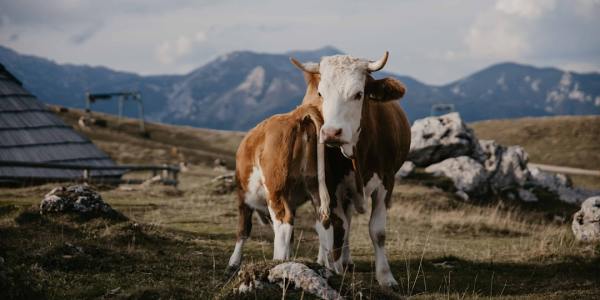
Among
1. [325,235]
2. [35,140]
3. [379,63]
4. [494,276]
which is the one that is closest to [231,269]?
[325,235]

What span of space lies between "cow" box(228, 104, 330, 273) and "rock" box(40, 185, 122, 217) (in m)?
5.75

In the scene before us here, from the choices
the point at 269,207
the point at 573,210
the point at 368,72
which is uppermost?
the point at 368,72

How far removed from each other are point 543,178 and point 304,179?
26.8 m

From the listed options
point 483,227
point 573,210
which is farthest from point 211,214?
point 573,210

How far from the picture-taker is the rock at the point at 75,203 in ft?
45.6

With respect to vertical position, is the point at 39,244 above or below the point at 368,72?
below

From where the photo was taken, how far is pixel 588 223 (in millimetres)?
16328

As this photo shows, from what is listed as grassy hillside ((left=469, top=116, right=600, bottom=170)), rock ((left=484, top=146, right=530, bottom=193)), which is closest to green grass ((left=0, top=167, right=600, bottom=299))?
rock ((left=484, top=146, right=530, bottom=193))

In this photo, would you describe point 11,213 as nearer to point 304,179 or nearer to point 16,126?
point 304,179

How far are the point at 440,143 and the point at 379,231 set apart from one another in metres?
22.2

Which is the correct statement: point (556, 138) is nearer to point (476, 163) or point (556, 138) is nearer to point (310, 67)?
point (476, 163)

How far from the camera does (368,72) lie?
10039 mm

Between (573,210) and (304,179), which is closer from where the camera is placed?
(304,179)

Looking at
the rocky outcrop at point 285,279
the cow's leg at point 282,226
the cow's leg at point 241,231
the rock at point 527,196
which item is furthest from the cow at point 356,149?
the rock at point 527,196
